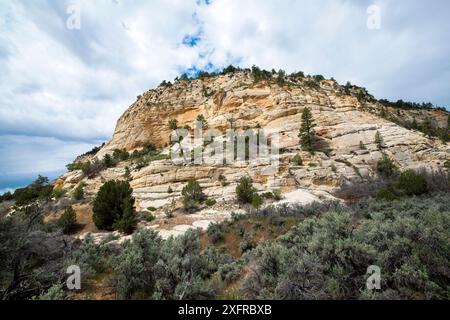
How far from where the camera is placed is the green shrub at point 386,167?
Answer: 817 inches

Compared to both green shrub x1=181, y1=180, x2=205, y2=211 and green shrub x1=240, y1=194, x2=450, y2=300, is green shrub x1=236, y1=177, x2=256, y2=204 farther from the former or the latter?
green shrub x1=240, y1=194, x2=450, y2=300

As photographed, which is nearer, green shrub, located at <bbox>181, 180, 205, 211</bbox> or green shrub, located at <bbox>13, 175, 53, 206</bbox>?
green shrub, located at <bbox>181, 180, 205, 211</bbox>

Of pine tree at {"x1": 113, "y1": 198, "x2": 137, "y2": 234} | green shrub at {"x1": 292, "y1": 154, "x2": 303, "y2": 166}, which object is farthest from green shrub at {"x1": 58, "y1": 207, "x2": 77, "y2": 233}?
green shrub at {"x1": 292, "y1": 154, "x2": 303, "y2": 166}

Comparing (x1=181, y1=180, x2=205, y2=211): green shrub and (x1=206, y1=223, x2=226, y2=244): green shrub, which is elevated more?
(x1=181, y1=180, x2=205, y2=211): green shrub

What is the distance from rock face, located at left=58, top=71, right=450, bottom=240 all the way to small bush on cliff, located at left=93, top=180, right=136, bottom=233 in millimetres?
3250

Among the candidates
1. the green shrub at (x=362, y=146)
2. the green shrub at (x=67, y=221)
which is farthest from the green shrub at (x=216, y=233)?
the green shrub at (x=362, y=146)

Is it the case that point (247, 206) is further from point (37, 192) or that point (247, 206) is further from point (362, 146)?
point (37, 192)

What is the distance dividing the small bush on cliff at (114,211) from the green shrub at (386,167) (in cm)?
2269

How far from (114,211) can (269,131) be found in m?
20.3

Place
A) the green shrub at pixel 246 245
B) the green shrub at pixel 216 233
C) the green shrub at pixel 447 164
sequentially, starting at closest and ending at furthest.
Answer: the green shrub at pixel 246 245, the green shrub at pixel 216 233, the green shrub at pixel 447 164

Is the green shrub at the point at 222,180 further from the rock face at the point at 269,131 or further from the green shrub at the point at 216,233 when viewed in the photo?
the green shrub at the point at 216,233

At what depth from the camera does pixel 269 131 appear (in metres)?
28.2

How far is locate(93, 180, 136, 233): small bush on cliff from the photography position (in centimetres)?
1417
